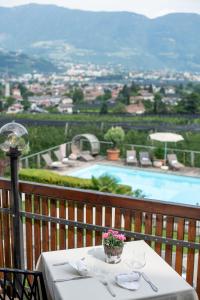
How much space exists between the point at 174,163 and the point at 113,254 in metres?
12.0

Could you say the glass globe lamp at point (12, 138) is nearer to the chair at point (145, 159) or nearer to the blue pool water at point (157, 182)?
the blue pool water at point (157, 182)

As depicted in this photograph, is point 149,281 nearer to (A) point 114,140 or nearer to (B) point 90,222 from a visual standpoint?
(B) point 90,222

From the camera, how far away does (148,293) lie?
1.52m

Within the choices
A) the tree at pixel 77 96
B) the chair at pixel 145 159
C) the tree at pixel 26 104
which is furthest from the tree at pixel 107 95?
the chair at pixel 145 159

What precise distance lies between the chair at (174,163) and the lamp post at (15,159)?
37.4 feet

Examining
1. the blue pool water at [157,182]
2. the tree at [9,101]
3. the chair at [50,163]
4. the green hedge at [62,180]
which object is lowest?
the blue pool water at [157,182]

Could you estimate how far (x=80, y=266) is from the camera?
5.47 ft

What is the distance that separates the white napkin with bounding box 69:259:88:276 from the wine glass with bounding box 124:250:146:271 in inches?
8.2

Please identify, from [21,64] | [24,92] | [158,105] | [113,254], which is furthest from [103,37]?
[113,254]

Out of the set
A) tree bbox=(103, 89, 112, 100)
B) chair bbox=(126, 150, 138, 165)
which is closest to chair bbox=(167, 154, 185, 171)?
chair bbox=(126, 150, 138, 165)

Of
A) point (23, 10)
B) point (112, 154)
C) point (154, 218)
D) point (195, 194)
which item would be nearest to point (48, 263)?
point (154, 218)

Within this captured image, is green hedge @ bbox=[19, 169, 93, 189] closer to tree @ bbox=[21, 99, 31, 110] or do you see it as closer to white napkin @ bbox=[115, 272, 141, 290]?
white napkin @ bbox=[115, 272, 141, 290]

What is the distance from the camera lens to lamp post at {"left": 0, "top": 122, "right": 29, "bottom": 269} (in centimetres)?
220

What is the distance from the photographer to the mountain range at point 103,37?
40.6 metres
